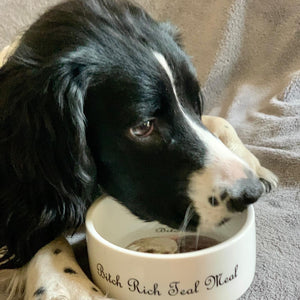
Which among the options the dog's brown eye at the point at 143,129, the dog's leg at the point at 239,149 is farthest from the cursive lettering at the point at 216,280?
the dog's leg at the point at 239,149

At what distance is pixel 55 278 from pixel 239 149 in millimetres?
636

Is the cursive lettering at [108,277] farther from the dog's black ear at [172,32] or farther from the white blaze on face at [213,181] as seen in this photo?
the dog's black ear at [172,32]

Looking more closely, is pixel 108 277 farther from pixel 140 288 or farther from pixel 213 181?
pixel 213 181

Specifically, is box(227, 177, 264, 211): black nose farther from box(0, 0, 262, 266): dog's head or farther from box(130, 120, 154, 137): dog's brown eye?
box(130, 120, 154, 137): dog's brown eye

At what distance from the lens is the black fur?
1070 millimetres

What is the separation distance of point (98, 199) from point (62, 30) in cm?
34

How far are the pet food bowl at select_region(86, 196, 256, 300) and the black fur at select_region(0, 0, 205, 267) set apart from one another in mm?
130

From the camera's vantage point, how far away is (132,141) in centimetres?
108

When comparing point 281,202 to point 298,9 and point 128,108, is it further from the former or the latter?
point 298,9

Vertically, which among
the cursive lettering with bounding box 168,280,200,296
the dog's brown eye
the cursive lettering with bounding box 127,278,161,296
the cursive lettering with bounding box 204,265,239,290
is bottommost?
the cursive lettering with bounding box 204,265,239,290

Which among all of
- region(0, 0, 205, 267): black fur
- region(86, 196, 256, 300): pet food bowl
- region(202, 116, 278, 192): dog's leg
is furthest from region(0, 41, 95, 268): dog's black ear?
region(202, 116, 278, 192): dog's leg

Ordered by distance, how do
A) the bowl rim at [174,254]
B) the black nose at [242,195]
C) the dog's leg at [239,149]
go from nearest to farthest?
the bowl rim at [174,254] < the black nose at [242,195] < the dog's leg at [239,149]

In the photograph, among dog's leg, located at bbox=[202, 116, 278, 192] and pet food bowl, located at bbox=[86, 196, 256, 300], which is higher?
pet food bowl, located at bbox=[86, 196, 256, 300]

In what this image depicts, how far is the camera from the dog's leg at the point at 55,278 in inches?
38.1
